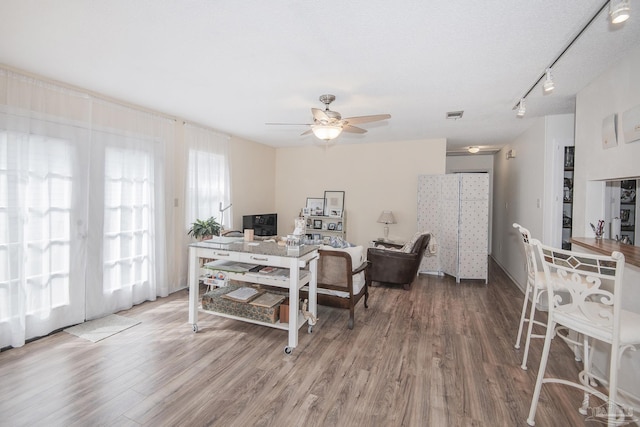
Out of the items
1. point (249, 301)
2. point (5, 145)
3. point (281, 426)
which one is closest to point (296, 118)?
point (249, 301)

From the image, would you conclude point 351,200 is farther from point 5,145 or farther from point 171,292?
point 5,145

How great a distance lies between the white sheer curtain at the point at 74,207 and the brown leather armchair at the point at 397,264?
3.17 metres

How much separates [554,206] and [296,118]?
3.75 m

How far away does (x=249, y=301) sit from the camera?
2.91m

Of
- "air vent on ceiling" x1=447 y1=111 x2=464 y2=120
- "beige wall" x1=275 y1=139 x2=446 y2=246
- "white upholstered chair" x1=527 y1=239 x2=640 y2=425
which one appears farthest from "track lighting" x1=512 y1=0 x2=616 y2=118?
"beige wall" x1=275 y1=139 x2=446 y2=246

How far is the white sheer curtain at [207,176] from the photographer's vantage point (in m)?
4.42

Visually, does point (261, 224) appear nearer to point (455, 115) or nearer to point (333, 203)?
point (333, 203)

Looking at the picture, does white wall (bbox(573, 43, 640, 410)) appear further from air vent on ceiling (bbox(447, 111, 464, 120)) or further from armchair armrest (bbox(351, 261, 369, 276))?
armchair armrest (bbox(351, 261, 369, 276))

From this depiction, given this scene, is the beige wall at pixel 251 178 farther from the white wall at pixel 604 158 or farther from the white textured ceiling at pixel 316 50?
the white wall at pixel 604 158

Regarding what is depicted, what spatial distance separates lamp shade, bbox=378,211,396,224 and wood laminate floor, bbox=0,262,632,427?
2.47m

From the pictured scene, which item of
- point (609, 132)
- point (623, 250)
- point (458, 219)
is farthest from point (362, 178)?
point (623, 250)

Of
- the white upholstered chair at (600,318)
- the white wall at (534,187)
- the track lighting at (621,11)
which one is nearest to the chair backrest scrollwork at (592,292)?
the white upholstered chair at (600,318)

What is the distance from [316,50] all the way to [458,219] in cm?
414

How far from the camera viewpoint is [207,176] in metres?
4.71
